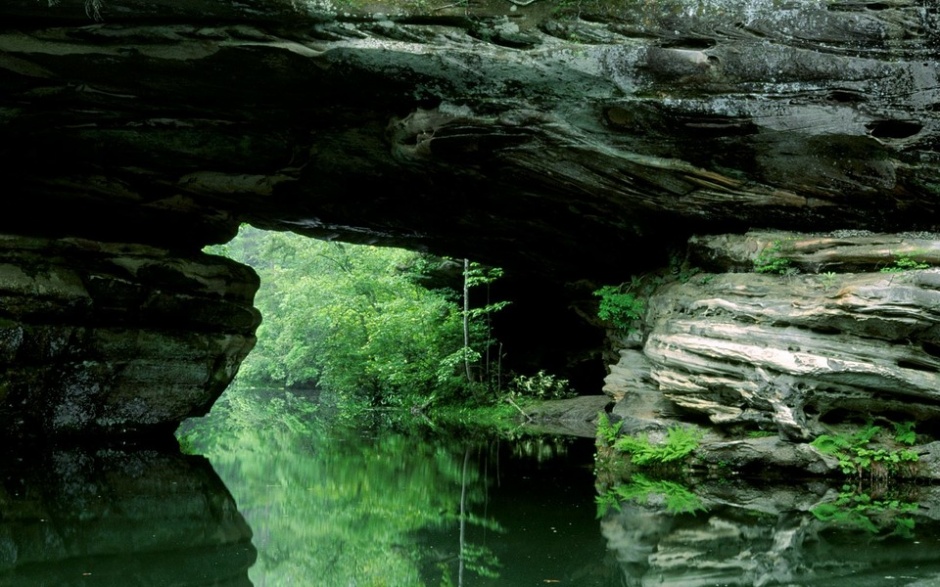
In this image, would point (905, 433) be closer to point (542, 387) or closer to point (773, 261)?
point (773, 261)

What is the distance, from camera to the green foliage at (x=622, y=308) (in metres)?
14.7

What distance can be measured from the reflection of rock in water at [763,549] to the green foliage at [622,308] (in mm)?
6577

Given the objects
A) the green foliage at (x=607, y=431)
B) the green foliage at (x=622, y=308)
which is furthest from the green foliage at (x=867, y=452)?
the green foliage at (x=622, y=308)

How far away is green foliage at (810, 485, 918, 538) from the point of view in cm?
727

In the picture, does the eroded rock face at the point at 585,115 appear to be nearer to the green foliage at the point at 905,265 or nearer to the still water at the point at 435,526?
the green foliage at the point at 905,265

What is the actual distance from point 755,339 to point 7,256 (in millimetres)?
12682

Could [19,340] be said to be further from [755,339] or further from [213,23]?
[755,339]

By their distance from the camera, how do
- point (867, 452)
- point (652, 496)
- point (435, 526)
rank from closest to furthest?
point (435, 526), point (652, 496), point (867, 452)

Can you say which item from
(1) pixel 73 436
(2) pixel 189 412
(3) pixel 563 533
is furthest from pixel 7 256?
(3) pixel 563 533

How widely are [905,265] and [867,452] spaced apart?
254cm

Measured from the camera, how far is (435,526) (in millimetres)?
7613

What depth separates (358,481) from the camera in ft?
34.0

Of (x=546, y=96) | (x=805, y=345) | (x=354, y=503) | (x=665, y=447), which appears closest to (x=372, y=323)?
(x=546, y=96)

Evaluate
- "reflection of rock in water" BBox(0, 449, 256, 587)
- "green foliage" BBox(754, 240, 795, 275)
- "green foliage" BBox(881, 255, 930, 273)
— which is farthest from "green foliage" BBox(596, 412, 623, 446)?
"reflection of rock in water" BBox(0, 449, 256, 587)
